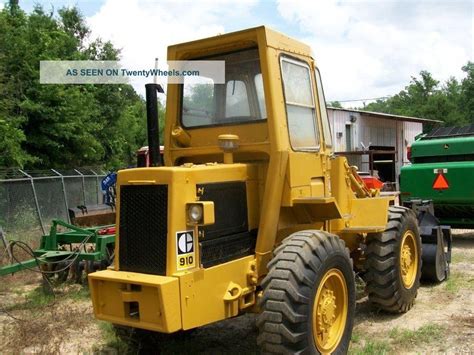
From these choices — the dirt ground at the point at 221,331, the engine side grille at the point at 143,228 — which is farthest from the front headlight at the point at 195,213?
the dirt ground at the point at 221,331

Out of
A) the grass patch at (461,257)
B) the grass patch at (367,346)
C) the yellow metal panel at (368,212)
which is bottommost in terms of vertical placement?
the grass patch at (367,346)

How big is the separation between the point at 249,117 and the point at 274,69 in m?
0.49

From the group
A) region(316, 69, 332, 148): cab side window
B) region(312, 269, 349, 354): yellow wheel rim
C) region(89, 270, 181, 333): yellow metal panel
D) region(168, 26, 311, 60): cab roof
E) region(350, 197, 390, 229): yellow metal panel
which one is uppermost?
region(168, 26, 311, 60): cab roof

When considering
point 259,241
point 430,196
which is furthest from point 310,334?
point 430,196

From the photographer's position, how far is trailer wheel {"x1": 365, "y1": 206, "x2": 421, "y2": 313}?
5453mm

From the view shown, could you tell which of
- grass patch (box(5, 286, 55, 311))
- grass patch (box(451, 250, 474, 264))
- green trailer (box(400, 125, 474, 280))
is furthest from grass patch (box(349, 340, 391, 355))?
green trailer (box(400, 125, 474, 280))

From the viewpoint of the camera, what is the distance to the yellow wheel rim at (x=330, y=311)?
411cm

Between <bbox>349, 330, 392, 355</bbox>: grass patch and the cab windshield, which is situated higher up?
the cab windshield

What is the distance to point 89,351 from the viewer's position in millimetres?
4902

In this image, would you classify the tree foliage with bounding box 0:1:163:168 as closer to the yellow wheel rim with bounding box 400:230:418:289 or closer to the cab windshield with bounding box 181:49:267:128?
the cab windshield with bounding box 181:49:267:128

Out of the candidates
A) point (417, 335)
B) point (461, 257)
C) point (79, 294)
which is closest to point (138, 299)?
point (417, 335)

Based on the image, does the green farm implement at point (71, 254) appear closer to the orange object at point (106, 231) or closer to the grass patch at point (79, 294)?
the orange object at point (106, 231)

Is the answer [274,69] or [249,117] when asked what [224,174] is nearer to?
[249,117]

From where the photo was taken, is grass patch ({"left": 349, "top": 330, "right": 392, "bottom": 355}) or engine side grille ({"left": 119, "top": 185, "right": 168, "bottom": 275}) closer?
engine side grille ({"left": 119, "top": 185, "right": 168, "bottom": 275})
